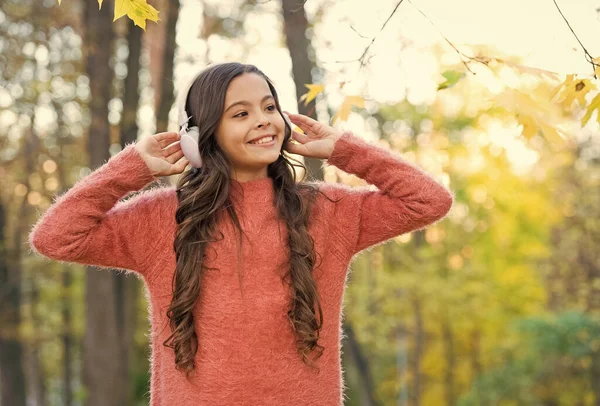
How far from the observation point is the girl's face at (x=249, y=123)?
9.60 ft

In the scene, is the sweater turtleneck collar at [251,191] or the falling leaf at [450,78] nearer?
the sweater turtleneck collar at [251,191]

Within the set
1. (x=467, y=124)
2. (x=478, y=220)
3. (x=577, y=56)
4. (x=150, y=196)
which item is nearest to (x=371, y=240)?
(x=150, y=196)

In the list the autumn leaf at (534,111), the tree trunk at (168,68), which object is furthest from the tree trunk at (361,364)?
the autumn leaf at (534,111)

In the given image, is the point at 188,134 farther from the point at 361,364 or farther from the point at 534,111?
the point at 361,364

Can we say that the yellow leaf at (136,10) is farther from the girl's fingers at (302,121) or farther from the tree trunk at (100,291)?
the tree trunk at (100,291)

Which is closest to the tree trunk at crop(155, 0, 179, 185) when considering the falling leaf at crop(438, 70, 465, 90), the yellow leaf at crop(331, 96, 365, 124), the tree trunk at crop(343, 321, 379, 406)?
the tree trunk at crop(343, 321, 379, 406)

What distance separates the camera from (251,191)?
9.86 feet

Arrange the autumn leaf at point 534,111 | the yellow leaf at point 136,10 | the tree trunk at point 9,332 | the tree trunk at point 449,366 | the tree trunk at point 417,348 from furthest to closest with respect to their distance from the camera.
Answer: the tree trunk at point 449,366, the tree trunk at point 417,348, the tree trunk at point 9,332, the autumn leaf at point 534,111, the yellow leaf at point 136,10

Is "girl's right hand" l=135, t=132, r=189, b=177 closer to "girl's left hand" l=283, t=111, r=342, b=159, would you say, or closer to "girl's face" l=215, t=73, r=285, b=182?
"girl's face" l=215, t=73, r=285, b=182

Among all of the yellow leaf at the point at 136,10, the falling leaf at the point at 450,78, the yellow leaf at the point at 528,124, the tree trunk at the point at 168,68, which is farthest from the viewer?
the tree trunk at the point at 168,68

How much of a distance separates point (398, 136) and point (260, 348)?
1708 cm

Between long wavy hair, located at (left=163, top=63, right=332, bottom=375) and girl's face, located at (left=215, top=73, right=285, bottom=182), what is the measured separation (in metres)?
0.03

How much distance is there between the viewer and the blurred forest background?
531cm

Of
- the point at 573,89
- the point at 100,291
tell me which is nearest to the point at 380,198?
the point at 573,89
